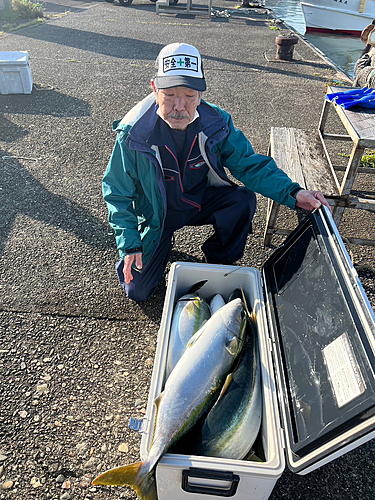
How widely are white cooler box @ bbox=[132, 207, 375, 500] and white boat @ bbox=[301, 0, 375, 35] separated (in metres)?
25.8

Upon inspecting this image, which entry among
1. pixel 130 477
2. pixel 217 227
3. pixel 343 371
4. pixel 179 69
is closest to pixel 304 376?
pixel 343 371

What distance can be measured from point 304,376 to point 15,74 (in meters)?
7.74

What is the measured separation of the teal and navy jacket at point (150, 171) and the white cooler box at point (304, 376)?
554 mm

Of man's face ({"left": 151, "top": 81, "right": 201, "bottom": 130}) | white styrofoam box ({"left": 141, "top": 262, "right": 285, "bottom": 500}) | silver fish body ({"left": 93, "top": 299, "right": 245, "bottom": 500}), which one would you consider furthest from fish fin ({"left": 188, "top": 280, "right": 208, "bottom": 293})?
man's face ({"left": 151, "top": 81, "right": 201, "bottom": 130})

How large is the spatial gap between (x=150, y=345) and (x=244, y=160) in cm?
159

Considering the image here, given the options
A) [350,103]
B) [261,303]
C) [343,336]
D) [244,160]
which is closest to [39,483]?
[261,303]

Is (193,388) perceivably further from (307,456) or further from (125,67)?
(125,67)

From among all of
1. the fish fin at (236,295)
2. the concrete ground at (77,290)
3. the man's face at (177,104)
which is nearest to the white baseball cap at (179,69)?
the man's face at (177,104)

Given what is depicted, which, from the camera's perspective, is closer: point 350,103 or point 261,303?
point 261,303

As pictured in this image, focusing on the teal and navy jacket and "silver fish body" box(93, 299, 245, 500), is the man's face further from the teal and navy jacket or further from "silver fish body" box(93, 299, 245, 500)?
"silver fish body" box(93, 299, 245, 500)

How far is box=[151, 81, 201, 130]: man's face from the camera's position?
2.47 metres

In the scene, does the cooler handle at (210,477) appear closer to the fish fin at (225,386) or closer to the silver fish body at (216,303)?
the fish fin at (225,386)

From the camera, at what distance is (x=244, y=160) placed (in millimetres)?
2885

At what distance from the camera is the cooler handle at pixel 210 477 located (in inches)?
59.7
